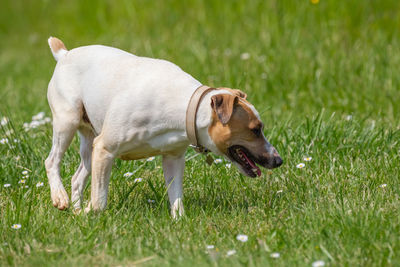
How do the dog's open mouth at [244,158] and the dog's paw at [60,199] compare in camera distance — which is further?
the dog's paw at [60,199]

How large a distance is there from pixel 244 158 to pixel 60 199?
1252 millimetres

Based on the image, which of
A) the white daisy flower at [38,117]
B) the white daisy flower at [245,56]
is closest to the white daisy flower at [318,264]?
the white daisy flower at [38,117]

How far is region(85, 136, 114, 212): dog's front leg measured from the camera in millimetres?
4109

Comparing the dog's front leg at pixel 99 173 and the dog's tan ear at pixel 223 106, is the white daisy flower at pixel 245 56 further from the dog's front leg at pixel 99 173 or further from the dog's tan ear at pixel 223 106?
the dog's tan ear at pixel 223 106

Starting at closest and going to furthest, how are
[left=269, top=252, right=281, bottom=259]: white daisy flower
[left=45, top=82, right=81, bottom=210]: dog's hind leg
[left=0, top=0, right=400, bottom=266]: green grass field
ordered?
1. [left=269, top=252, right=281, bottom=259]: white daisy flower
2. [left=0, top=0, right=400, bottom=266]: green grass field
3. [left=45, top=82, right=81, bottom=210]: dog's hind leg

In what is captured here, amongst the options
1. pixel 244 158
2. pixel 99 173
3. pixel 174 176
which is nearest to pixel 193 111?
pixel 244 158

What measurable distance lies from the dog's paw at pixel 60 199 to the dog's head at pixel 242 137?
109cm

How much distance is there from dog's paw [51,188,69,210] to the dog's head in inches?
43.0

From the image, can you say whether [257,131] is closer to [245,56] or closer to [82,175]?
[82,175]

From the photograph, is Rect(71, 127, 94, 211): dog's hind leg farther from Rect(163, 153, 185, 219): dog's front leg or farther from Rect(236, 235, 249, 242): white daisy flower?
Rect(236, 235, 249, 242): white daisy flower

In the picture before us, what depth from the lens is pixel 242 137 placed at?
3.95 meters

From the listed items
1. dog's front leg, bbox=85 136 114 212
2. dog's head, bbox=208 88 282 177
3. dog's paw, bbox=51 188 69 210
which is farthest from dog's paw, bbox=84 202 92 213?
dog's head, bbox=208 88 282 177

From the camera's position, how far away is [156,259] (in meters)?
3.35

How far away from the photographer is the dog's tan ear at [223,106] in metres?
3.76
